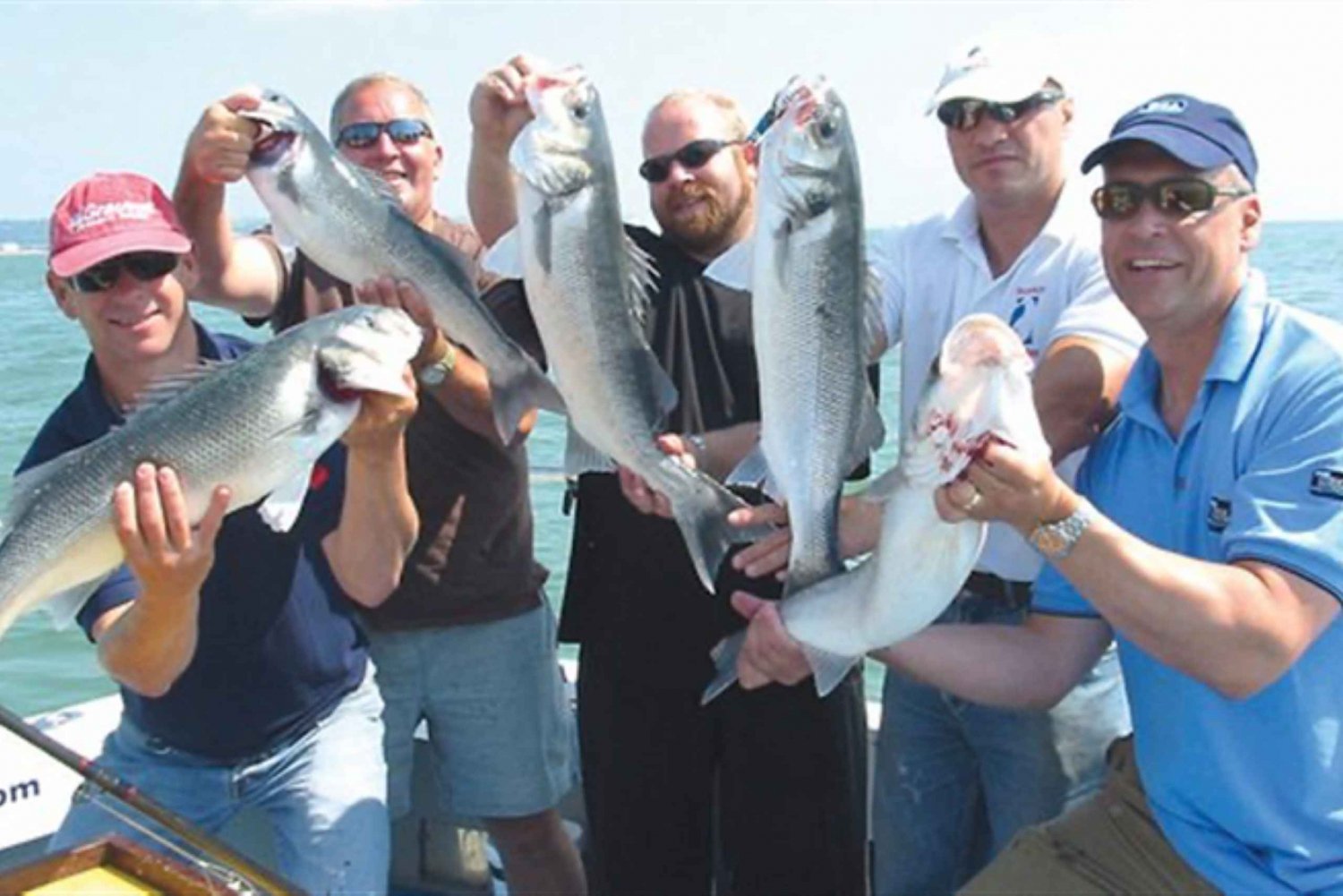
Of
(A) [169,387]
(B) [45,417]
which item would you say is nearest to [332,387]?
(A) [169,387]

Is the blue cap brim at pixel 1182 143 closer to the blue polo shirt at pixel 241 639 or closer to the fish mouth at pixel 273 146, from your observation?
the fish mouth at pixel 273 146

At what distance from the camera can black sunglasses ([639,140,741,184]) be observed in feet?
14.5

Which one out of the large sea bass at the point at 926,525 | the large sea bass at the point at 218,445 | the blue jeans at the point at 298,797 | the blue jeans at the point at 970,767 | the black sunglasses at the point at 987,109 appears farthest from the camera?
the blue jeans at the point at 970,767

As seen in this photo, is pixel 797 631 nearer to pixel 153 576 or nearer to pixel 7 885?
pixel 153 576

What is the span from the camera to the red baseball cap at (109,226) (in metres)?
3.84

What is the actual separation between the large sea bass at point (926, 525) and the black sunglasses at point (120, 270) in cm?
187

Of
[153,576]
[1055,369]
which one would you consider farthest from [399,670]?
[1055,369]

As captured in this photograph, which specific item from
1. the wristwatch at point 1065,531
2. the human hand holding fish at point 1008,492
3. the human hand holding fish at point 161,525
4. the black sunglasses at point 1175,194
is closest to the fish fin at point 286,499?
the human hand holding fish at point 161,525

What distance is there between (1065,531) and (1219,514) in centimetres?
70

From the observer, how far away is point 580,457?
13.1 feet

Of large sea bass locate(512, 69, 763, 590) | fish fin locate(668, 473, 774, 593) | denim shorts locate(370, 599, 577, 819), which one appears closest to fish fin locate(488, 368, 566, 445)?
large sea bass locate(512, 69, 763, 590)

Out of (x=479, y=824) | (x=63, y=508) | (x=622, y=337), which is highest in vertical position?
(x=622, y=337)

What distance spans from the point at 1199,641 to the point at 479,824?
311 centimetres

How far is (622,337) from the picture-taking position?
370 centimetres
